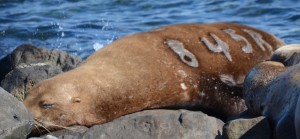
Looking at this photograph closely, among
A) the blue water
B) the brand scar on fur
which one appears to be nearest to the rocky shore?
the brand scar on fur

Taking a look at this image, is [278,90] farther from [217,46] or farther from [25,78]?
[25,78]

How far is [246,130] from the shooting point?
5539 millimetres

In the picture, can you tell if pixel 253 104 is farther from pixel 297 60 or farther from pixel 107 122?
pixel 107 122

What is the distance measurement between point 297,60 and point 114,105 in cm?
164

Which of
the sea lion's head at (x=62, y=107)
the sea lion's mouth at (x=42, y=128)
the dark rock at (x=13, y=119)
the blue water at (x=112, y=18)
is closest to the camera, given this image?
the dark rock at (x=13, y=119)

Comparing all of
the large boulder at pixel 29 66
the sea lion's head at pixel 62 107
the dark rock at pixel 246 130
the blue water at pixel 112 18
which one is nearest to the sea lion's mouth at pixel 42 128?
the sea lion's head at pixel 62 107

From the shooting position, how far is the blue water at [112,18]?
534 inches

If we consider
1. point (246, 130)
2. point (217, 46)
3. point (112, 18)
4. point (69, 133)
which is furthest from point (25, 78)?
point (112, 18)

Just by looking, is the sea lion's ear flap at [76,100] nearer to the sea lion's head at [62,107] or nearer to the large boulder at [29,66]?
the sea lion's head at [62,107]

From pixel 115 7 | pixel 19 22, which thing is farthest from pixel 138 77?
pixel 115 7

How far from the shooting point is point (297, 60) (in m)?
6.70

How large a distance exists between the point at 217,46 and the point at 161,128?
75.7 inches

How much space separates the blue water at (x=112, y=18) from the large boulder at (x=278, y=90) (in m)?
5.10

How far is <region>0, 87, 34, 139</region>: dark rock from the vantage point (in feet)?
19.3
